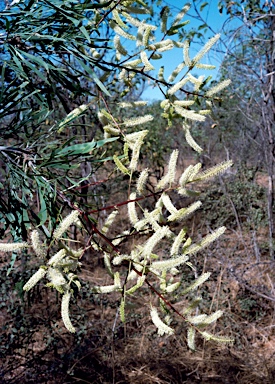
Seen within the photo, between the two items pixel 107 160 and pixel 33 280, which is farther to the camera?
pixel 107 160

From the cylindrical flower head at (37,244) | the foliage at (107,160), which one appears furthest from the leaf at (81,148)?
the cylindrical flower head at (37,244)

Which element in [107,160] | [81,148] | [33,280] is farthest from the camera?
[107,160]

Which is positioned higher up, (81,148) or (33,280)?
(81,148)

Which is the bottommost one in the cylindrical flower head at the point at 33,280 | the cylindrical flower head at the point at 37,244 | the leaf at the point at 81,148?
the cylindrical flower head at the point at 33,280

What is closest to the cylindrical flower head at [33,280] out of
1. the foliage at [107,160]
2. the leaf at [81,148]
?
the foliage at [107,160]

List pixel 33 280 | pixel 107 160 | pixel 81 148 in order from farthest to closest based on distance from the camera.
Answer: pixel 107 160, pixel 81 148, pixel 33 280

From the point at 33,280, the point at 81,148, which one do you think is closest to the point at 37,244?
the point at 33,280

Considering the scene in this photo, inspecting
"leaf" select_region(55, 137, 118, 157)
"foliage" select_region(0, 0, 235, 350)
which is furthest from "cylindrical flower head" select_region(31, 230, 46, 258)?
"leaf" select_region(55, 137, 118, 157)

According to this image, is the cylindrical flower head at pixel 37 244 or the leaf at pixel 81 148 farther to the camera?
the leaf at pixel 81 148

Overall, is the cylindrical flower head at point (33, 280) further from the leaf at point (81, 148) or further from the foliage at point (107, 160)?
the leaf at point (81, 148)

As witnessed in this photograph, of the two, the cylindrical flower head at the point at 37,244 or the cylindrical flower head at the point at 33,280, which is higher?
the cylindrical flower head at the point at 37,244

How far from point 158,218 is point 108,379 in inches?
86.1

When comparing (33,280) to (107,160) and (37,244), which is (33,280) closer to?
(37,244)

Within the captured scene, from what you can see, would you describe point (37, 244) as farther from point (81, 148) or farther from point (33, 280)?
point (81, 148)
